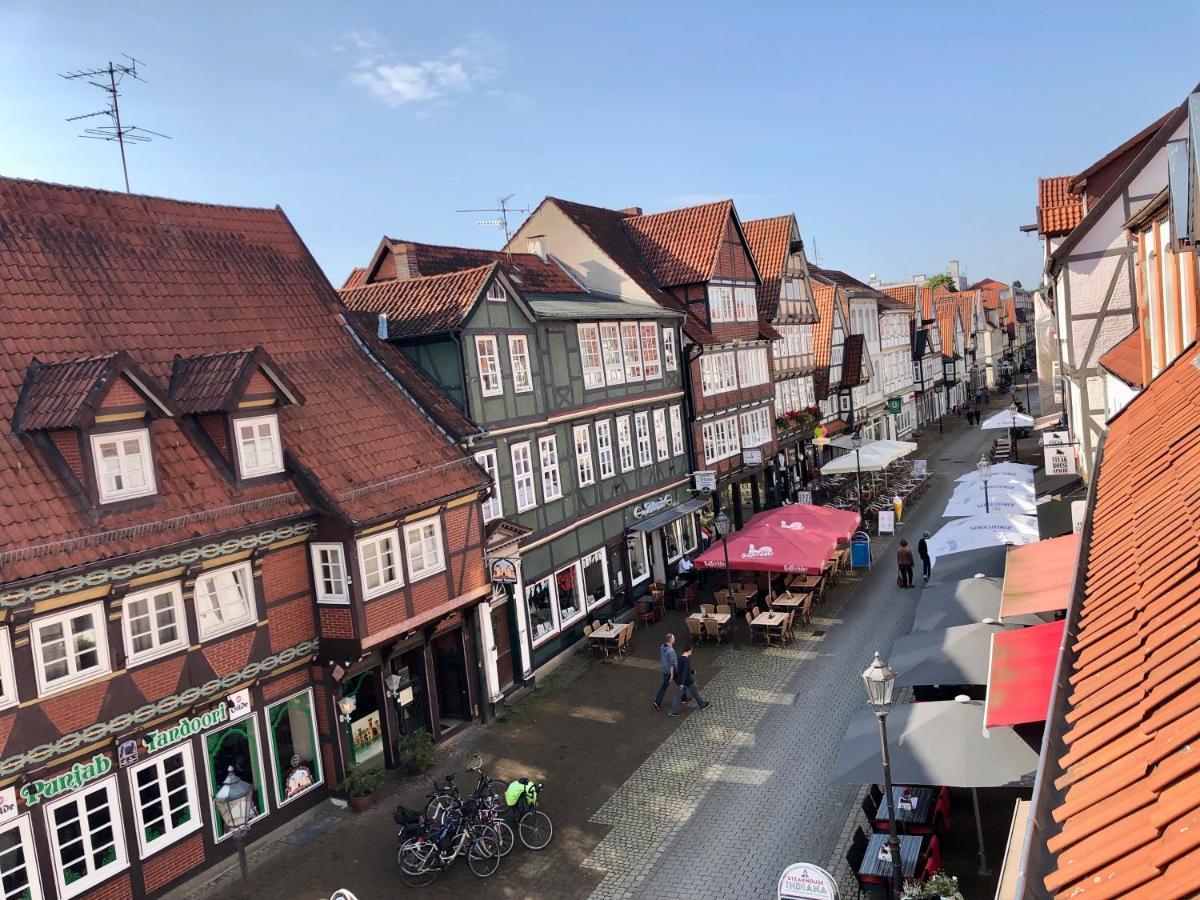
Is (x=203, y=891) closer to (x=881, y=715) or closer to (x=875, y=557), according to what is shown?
(x=881, y=715)

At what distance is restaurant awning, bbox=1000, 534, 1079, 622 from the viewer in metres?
14.0

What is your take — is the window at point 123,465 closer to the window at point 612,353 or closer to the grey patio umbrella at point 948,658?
the grey patio umbrella at point 948,658

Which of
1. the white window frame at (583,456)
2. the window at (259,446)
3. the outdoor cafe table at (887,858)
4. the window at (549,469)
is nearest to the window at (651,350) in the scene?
the white window frame at (583,456)

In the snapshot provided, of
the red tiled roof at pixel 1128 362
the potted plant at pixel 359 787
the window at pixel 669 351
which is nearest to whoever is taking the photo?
the red tiled roof at pixel 1128 362

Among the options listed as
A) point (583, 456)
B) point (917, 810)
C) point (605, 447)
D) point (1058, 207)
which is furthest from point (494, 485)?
point (1058, 207)

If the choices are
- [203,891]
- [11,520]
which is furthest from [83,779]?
[11,520]

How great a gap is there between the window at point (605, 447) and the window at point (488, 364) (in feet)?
15.6

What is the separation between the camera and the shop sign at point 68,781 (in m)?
11.6

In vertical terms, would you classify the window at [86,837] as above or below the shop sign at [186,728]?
below

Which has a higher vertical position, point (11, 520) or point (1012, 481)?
point (11, 520)

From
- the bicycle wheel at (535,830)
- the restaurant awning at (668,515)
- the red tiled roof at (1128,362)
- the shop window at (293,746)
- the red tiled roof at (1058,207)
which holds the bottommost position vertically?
the bicycle wheel at (535,830)

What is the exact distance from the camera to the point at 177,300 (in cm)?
1614

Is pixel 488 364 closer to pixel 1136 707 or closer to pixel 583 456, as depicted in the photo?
pixel 583 456

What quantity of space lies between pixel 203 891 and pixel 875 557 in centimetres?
2310
